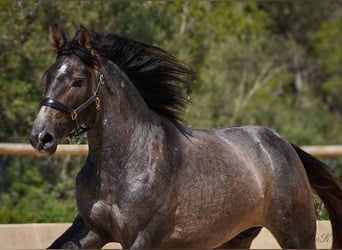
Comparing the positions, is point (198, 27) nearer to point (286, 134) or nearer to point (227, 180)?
point (286, 134)

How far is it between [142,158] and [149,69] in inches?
27.2

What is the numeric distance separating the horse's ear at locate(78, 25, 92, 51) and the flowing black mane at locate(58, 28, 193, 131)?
0.19 metres

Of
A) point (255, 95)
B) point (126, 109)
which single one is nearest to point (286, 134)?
point (255, 95)

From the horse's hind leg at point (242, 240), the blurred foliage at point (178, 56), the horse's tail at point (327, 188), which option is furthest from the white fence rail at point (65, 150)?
the horse's hind leg at point (242, 240)

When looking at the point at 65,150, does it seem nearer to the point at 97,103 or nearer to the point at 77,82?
the point at 97,103

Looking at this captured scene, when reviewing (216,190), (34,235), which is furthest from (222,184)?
(34,235)

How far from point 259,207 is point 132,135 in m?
1.19

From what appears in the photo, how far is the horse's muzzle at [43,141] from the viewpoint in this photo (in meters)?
4.29

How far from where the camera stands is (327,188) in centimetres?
639

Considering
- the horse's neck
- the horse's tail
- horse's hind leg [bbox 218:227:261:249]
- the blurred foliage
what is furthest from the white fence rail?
the horse's neck

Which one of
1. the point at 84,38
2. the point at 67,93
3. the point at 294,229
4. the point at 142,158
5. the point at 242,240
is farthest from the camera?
the point at 242,240

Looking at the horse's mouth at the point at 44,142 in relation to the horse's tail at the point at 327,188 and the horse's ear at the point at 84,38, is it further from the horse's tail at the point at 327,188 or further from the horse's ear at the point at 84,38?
the horse's tail at the point at 327,188

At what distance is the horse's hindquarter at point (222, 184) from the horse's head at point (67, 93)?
0.74 meters

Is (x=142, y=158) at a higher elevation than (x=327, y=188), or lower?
higher
